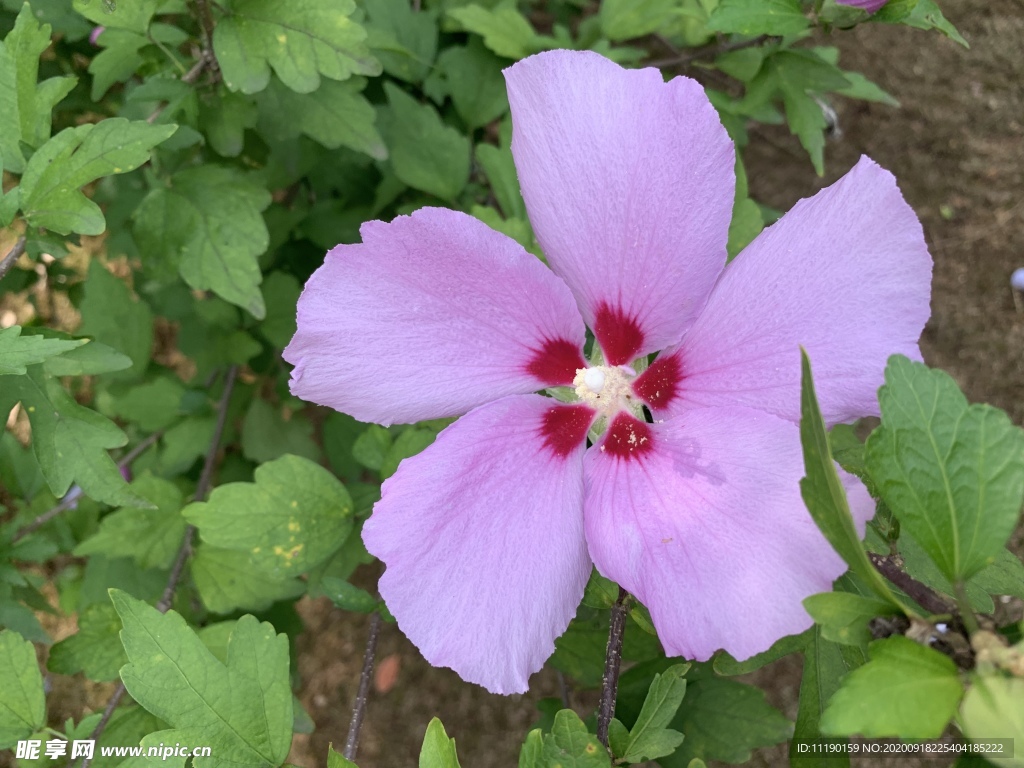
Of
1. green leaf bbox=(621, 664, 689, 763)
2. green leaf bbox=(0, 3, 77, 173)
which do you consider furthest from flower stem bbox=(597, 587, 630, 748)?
green leaf bbox=(0, 3, 77, 173)

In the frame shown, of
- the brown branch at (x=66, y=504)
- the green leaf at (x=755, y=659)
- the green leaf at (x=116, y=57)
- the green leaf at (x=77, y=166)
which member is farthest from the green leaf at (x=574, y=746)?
the green leaf at (x=116, y=57)

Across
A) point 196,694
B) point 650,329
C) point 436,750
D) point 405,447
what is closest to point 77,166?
point 405,447

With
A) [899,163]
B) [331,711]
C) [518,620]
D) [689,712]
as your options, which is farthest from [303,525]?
[899,163]

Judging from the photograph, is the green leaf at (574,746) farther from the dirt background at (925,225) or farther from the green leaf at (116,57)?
the dirt background at (925,225)

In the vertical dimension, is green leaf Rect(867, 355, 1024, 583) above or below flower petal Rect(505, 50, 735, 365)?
below

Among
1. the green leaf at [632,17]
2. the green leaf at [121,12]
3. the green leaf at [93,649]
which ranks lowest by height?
the green leaf at [93,649]

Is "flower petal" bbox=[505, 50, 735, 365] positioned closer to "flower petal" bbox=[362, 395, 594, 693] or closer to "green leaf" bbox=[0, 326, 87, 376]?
"flower petal" bbox=[362, 395, 594, 693]
